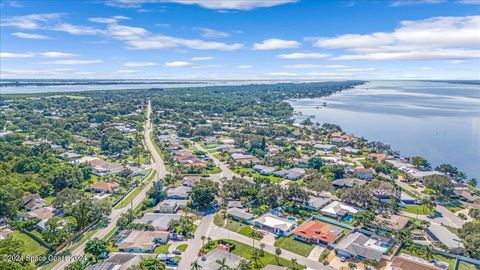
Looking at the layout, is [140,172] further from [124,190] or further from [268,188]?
[268,188]

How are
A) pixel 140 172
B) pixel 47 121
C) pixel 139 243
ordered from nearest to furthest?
pixel 139 243
pixel 140 172
pixel 47 121

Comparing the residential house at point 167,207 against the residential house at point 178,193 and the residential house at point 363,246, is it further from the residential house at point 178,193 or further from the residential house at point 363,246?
the residential house at point 363,246

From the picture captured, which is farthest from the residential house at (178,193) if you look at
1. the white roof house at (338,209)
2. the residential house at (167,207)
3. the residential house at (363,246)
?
the residential house at (363,246)

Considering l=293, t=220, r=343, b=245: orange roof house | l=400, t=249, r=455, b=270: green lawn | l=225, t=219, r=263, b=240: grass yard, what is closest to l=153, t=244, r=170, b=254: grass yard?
l=225, t=219, r=263, b=240: grass yard

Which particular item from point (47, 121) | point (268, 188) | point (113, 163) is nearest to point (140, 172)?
point (113, 163)

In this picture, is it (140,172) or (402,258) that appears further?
(140,172)

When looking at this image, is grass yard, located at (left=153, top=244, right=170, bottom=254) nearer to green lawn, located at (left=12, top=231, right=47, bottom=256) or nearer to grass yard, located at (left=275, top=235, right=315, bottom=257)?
green lawn, located at (left=12, top=231, right=47, bottom=256)
